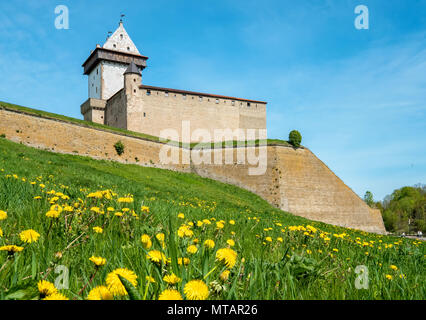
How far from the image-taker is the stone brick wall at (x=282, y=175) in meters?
24.8

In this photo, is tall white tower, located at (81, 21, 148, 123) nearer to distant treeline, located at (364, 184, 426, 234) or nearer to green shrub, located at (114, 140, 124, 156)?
green shrub, located at (114, 140, 124, 156)

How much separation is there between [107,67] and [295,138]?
1132 inches

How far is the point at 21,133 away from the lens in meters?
20.3

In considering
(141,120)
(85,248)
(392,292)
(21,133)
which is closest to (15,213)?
(85,248)

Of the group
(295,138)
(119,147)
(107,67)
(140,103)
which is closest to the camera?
(119,147)

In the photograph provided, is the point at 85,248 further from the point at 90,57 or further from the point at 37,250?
the point at 90,57

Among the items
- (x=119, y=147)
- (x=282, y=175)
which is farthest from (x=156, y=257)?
(x=282, y=175)

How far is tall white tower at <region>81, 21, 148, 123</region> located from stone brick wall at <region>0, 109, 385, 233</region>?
17.1 metres

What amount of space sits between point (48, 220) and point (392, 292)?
2.53 metres

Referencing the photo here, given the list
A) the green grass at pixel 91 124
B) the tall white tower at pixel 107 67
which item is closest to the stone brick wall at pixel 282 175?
the green grass at pixel 91 124

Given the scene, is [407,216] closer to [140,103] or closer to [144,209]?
[140,103]

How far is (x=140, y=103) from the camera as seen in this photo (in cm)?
3562

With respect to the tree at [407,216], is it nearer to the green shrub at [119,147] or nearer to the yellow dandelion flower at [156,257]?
the green shrub at [119,147]

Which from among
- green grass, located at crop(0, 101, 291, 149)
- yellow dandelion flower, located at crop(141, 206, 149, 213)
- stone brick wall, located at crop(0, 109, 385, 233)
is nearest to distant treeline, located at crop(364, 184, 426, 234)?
stone brick wall, located at crop(0, 109, 385, 233)
